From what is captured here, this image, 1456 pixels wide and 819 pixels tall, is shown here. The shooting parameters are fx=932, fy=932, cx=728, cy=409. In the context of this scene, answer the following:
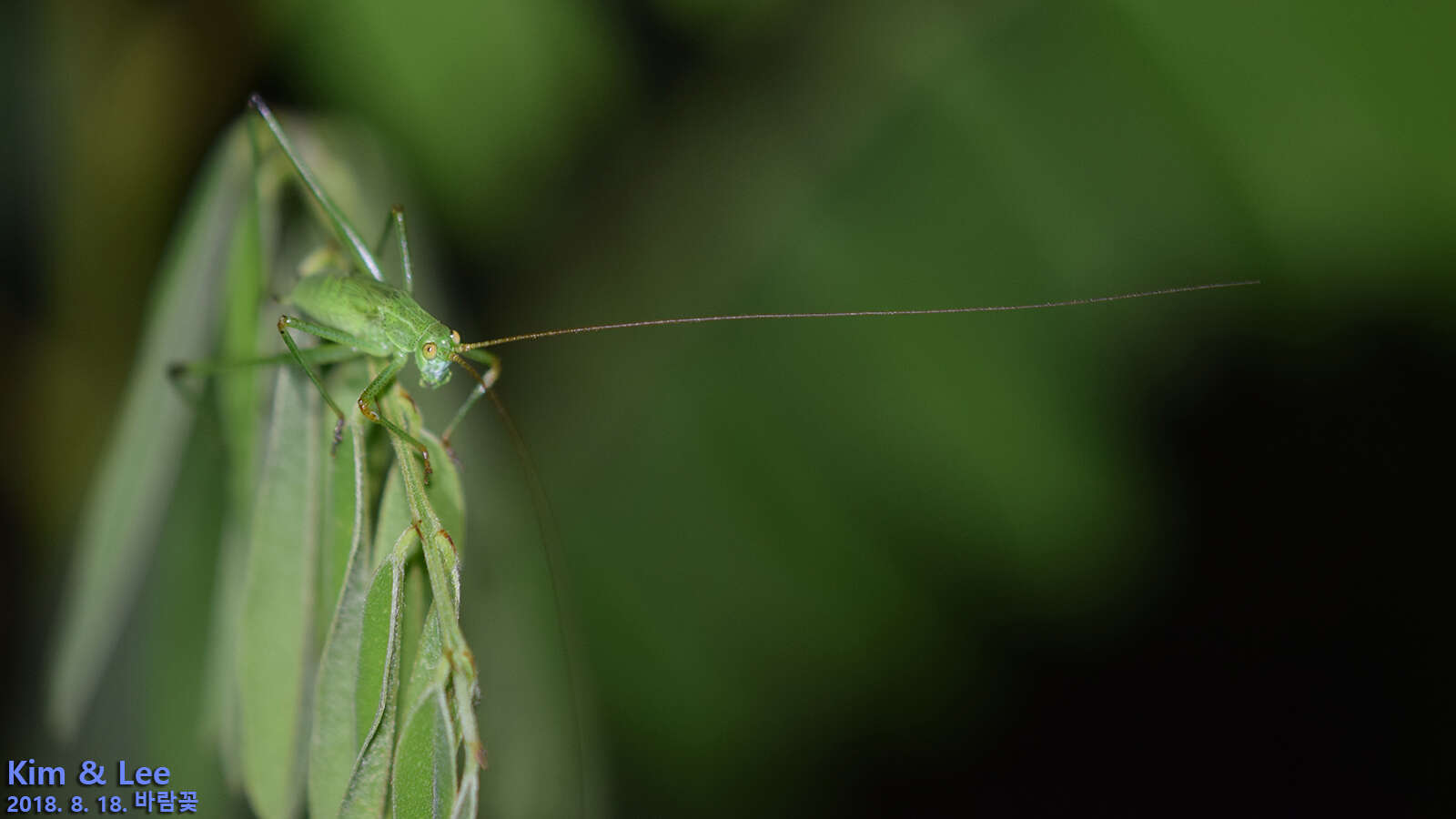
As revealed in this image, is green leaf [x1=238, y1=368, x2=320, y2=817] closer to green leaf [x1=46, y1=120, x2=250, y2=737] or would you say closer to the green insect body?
the green insect body

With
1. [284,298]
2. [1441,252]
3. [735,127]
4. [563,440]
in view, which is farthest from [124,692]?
[1441,252]

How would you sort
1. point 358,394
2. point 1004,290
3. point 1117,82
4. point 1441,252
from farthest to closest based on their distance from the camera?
point 1004,290
point 1117,82
point 1441,252
point 358,394

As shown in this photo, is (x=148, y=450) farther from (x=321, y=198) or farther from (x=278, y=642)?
(x=278, y=642)

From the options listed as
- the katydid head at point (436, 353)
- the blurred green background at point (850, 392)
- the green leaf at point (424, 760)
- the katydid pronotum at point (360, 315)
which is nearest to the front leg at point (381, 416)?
the katydid pronotum at point (360, 315)

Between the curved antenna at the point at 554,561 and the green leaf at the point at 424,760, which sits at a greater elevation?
the curved antenna at the point at 554,561

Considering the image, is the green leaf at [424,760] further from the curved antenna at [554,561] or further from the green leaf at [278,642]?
the curved antenna at [554,561]

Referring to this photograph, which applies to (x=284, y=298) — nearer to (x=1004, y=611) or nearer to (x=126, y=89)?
(x=126, y=89)
